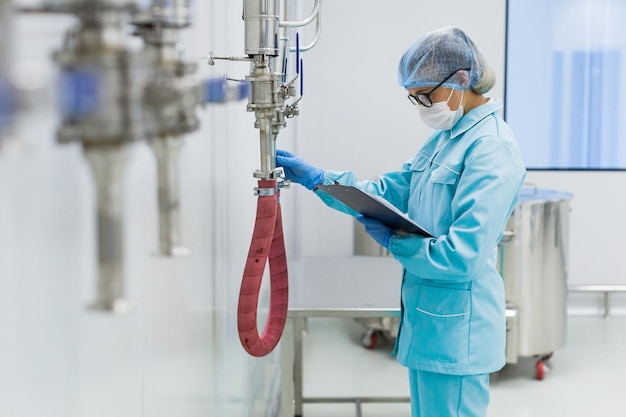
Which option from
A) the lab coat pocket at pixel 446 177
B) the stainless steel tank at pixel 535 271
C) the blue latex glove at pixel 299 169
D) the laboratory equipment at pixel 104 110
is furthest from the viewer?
the stainless steel tank at pixel 535 271

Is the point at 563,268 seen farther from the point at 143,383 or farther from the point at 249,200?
the point at 143,383

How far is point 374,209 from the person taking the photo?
1579 millimetres

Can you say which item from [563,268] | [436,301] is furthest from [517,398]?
[436,301]

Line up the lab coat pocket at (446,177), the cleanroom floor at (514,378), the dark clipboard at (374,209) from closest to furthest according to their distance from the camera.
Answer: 1. the dark clipboard at (374,209)
2. the lab coat pocket at (446,177)
3. the cleanroom floor at (514,378)

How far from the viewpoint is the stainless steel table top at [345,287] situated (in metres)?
2.13

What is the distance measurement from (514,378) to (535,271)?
50cm

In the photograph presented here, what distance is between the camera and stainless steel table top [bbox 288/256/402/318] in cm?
213

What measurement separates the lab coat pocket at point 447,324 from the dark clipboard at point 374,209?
0.17 metres

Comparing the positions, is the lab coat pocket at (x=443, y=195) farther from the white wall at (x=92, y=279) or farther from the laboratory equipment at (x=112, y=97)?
the laboratory equipment at (x=112, y=97)

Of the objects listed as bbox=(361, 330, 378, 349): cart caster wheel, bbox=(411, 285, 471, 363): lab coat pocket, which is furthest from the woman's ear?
bbox=(361, 330, 378, 349): cart caster wheel

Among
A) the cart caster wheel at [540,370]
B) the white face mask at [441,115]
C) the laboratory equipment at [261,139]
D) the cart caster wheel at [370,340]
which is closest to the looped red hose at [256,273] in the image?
the laboratory equipment at [261,139]

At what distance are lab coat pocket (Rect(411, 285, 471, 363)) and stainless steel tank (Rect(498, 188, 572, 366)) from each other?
154 centimetres

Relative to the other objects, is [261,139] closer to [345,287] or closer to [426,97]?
[426,97]

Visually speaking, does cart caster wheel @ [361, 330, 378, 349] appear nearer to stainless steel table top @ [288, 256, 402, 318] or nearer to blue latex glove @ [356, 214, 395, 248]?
stainless steel table top @ [288, 256, 402, 318]
